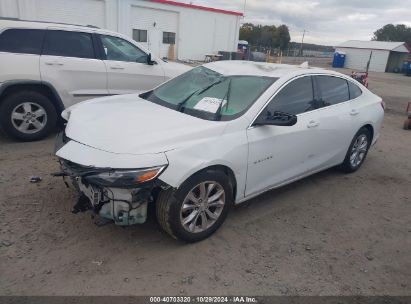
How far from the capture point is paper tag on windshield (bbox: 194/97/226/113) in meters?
3.61

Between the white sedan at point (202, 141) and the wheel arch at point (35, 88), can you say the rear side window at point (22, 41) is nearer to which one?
the wheel arch at point (35, 88)

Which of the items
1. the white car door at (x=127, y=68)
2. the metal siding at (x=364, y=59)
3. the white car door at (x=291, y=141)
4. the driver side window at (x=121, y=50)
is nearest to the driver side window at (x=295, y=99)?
the white car door at (x=291, y=141)

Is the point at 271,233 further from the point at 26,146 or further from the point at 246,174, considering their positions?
the point at 26,146

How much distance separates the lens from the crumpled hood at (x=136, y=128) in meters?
3.02

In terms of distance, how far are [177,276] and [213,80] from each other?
224 centimetres

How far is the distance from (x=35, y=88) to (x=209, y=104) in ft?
11.3

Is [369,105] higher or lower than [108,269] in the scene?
higher

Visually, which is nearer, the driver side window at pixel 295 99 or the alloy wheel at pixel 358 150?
the driver side window at pixel 295 99

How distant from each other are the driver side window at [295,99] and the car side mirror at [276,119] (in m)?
0.10

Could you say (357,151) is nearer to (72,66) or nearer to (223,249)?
(223,249)

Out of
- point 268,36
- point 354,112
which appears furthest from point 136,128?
point 268,36

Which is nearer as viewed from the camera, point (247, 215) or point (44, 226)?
point (44, 226)

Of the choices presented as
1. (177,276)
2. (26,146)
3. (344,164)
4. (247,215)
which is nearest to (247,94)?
(247,215)

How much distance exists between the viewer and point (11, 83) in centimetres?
540
